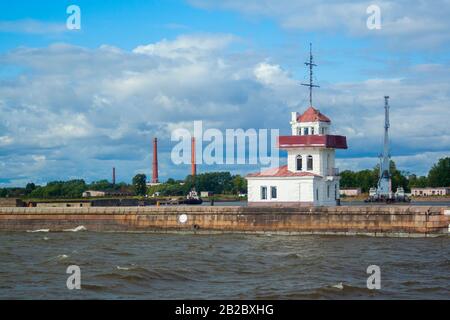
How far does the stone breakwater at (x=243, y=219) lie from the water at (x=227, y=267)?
1514 mm

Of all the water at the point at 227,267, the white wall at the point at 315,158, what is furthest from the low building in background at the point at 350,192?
the water at the point at 227,267

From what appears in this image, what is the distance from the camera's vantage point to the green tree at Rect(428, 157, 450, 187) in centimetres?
18388

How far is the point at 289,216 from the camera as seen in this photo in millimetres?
47750

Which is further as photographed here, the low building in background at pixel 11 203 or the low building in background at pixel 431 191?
the low building in background at pixel 431 191

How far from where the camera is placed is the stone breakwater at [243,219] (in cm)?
4453

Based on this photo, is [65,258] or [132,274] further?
[65,258]

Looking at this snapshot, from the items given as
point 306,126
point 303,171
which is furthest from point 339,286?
point 306,126

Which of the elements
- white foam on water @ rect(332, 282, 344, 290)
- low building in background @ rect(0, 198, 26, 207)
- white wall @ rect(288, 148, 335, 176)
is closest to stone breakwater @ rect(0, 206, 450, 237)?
white wall @ rect(288, 148, 335, 176)

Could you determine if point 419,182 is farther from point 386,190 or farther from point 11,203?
point 11,203

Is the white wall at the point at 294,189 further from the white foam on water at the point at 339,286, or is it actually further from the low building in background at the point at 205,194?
the low building in background at the point at 205,194
